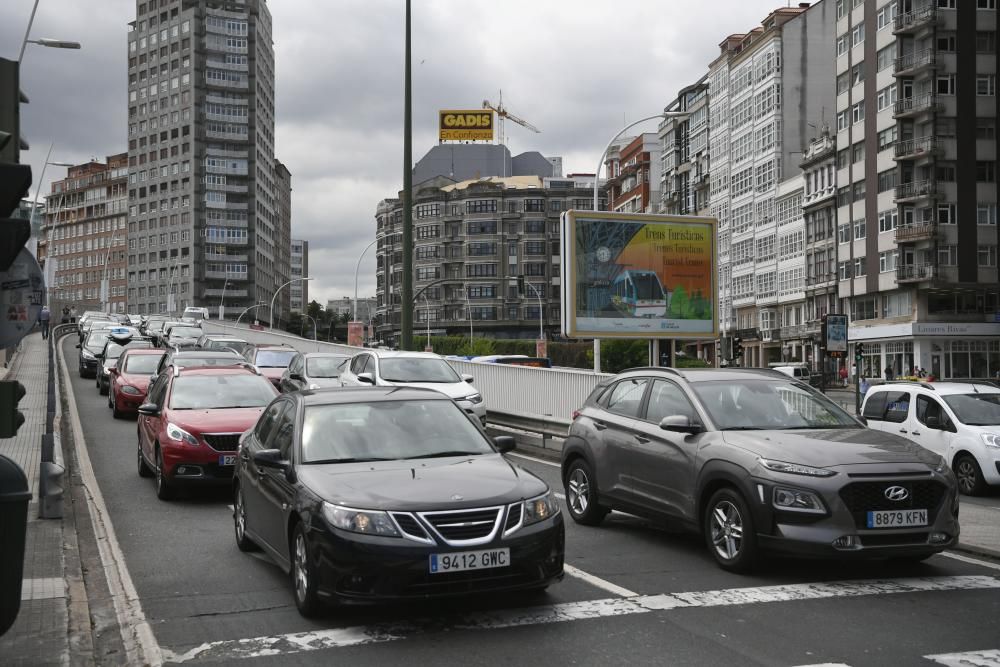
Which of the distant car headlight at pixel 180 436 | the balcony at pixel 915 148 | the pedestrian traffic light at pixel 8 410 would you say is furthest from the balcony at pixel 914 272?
the pedestrian traffic light at pixel 8 410

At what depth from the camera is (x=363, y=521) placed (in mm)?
6426

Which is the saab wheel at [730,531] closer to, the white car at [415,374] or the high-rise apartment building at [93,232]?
the white car at [415,374]

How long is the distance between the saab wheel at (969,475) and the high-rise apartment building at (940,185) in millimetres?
52006

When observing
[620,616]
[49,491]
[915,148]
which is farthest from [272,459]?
[915,148]

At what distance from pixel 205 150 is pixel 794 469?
150 metres

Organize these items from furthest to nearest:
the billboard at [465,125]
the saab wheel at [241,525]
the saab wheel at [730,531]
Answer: the billboard at [465,125] → the saab wheel at [241,525] → the saab wheel at [730,531]

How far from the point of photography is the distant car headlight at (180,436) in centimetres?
1234

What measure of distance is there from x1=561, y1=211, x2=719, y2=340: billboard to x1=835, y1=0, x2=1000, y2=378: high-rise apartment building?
46.5m

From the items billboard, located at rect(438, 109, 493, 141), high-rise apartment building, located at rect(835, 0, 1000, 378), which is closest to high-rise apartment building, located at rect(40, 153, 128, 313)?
billboard, located at rect(438, 109, 493, 141)

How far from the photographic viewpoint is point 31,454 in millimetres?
15742

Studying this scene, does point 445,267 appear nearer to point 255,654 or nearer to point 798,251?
point 798,251

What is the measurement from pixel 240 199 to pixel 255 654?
490ft

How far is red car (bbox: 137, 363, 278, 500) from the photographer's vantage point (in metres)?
12.3

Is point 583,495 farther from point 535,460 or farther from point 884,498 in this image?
point 535,460
